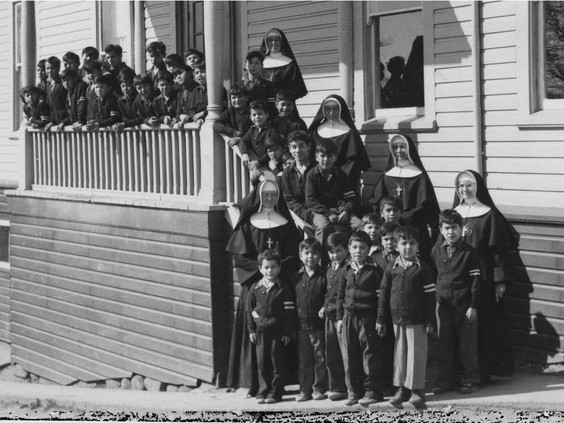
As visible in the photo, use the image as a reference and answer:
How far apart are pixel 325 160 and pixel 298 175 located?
1.38 feet

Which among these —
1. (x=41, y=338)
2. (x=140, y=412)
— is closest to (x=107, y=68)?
(x=41, y=338)

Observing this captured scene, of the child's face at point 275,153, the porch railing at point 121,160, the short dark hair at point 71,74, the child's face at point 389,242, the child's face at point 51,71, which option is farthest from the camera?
the child's face at point 51,71

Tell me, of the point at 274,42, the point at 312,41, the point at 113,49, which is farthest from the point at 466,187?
the point at 113,49

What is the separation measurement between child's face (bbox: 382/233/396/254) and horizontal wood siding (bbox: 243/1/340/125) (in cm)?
365

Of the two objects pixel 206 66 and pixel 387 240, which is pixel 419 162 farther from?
pixel 206 66

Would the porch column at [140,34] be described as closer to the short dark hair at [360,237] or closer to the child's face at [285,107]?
the child's face at [285,107]

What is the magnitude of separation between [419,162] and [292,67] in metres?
Result: 2.02

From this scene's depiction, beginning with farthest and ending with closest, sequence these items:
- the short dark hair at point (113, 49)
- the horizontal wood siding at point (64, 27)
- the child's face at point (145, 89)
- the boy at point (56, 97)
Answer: the horizontal wood siding at point (64, 27) → the boy at point (56, 97) → the short dark hair at point (113, 49) → the child's face at point (145, 89)

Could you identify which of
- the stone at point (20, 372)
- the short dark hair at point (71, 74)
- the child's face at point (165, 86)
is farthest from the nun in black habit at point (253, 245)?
the stone at point (20, 372)

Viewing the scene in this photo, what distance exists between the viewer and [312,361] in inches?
412

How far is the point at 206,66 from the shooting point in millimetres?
12266

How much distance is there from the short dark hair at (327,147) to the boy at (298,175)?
0.68 ft

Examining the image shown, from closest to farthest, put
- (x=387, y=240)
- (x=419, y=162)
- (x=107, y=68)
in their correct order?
(x=387, y=240) → (x=419, y=162) → (x=107, y=68)

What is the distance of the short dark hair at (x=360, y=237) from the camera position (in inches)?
380
